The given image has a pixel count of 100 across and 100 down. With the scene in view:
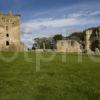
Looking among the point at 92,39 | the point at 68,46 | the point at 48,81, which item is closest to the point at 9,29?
the point at 68,46

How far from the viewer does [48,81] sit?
17.4 metres

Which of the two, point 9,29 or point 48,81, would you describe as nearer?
point 48,81

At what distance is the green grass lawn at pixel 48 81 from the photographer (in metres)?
14.3

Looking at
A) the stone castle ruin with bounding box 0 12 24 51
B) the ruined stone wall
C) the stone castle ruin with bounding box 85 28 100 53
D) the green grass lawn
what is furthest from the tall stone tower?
the green grass lawn

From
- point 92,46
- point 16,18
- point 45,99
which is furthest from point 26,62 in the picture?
point 92,46

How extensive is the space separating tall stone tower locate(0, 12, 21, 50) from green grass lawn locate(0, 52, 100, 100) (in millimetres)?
47389

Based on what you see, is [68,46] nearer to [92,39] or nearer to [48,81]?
[92,39]

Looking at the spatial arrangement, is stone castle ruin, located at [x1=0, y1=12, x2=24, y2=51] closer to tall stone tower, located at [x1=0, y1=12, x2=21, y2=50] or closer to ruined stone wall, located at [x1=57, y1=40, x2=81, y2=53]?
tall stone tower, located at [x1=0, y1=12, x2=21, y2=50]

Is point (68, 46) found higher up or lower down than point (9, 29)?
lower down

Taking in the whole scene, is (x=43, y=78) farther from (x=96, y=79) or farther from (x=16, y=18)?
(x=16, y=18)

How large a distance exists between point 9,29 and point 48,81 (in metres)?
55.7

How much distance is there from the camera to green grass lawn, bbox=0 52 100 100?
1425 centimetres

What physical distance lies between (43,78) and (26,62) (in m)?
5.58

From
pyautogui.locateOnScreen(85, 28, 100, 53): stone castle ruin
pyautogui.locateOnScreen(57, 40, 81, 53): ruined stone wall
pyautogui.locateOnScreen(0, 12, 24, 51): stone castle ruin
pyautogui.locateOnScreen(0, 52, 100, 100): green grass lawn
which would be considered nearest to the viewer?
pyautogui.locateOnScreen(0, 52, 100, 100): green grass lawn
